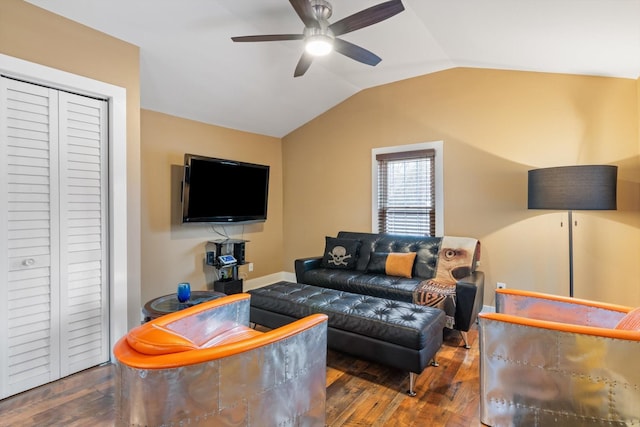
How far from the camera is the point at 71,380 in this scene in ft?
7.77

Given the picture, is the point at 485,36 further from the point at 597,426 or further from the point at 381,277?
the point at 597,426

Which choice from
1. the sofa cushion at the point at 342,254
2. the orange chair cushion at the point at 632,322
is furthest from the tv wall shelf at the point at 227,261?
the orange chair cushion at the point at 632,322

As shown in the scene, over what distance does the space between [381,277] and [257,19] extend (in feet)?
9.42

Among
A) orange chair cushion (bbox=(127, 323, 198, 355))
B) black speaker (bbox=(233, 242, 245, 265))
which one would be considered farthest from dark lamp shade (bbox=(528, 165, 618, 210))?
black speaker (bbox=(233, 242, 245, 265))

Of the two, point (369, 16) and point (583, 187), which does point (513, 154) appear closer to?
point (583, 187)

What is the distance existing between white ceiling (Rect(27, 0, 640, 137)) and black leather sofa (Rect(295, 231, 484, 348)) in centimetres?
203

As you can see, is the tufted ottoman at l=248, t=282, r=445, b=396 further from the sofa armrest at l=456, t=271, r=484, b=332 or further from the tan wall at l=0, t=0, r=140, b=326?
the tan wall at l=0, t=0, r=140, b=326

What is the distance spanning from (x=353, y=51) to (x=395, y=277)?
7.66 ft

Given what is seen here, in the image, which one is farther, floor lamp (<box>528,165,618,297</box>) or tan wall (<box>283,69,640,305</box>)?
tan wall (<box>283,69,640,305</box>)

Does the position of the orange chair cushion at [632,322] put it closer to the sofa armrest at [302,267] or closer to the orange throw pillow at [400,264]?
the orange throw pillow at [400,264]

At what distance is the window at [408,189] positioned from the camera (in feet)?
13.2

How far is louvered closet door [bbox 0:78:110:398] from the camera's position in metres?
2.14

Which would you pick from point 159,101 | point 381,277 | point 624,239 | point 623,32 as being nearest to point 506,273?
point 624,239

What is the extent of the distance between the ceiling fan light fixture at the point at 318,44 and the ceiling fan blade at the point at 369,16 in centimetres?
9
